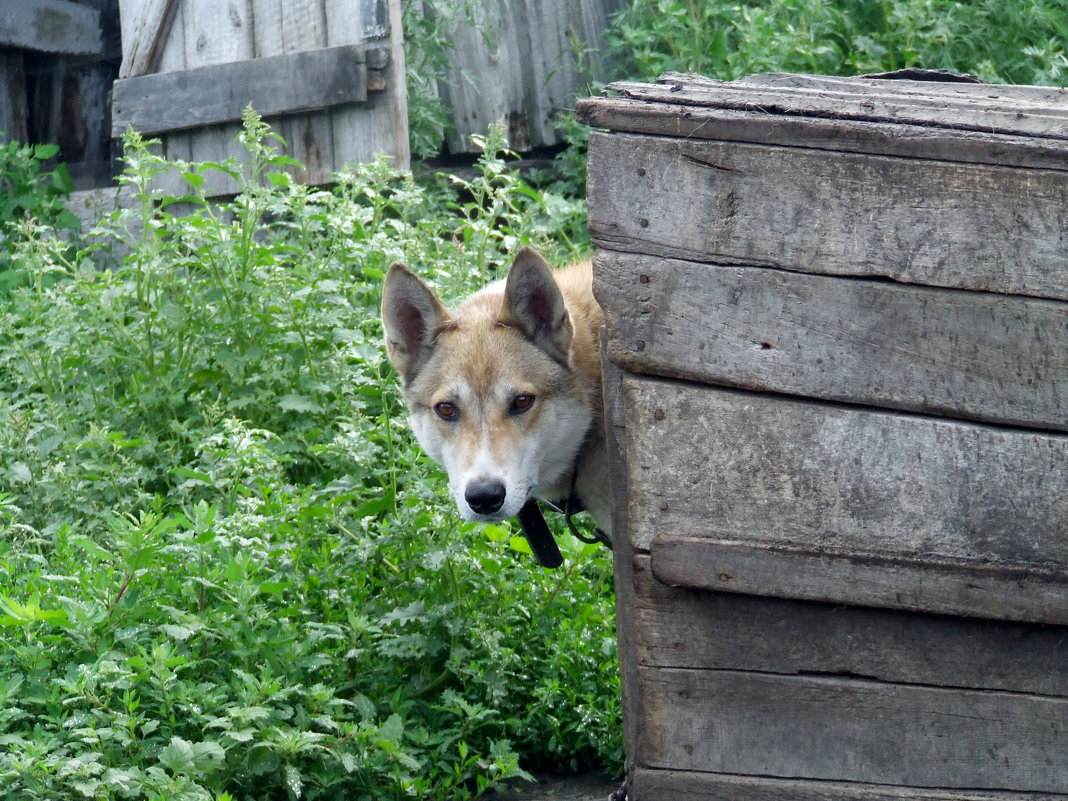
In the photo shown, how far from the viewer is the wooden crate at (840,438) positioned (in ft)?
7.38

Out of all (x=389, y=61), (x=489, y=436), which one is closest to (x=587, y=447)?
(x=489, y=436)

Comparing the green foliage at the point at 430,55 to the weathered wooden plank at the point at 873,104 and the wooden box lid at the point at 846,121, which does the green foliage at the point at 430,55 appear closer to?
the weathered wooden plank at the point at 873,104

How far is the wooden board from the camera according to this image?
2232 millimetres

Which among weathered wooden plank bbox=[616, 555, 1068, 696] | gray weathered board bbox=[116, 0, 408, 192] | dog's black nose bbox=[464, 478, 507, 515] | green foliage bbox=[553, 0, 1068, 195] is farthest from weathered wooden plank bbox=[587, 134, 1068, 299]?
gray weathered board bbox=[116, 0, 408, 192]

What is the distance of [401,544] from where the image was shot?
138 inches

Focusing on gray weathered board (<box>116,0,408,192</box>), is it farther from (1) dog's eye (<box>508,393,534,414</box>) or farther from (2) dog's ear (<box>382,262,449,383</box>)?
(1) dog's eye (<box>508,393,534,414</box>)

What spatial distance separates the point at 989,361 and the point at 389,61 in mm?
4935

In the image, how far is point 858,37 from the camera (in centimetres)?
656

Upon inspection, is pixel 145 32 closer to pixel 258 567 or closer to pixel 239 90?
pixel 239 90

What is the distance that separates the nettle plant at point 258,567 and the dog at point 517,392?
32 centimetres

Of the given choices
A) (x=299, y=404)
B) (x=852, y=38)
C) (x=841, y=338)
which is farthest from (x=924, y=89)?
(x=852, y=38)

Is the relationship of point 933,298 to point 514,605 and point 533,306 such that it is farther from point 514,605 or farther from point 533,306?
point 514,605

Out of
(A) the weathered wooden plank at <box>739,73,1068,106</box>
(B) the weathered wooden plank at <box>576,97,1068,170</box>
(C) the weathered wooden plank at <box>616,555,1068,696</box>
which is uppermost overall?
(A) the weathered wooden plank at <box>739,73,1068,106</box>

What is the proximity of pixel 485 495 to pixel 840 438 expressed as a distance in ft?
3.82
